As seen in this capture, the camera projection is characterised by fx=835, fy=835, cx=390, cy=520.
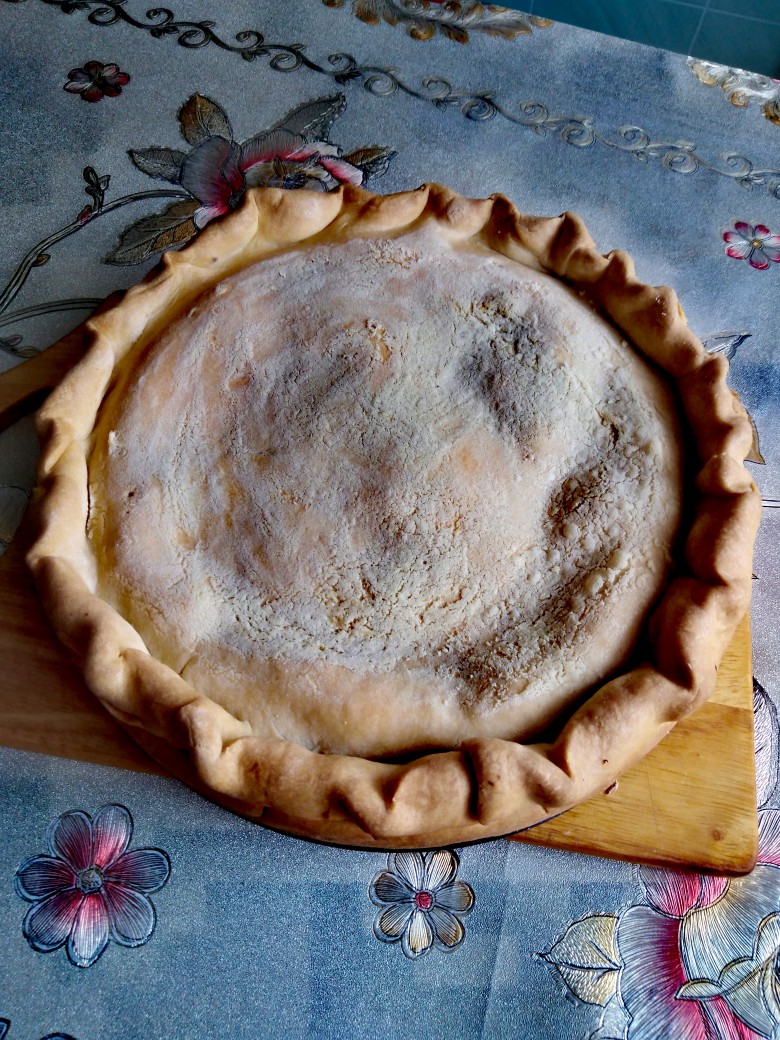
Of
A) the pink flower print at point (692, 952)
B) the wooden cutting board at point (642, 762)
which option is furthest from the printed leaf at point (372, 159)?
the pink flower print at point (692, 952)

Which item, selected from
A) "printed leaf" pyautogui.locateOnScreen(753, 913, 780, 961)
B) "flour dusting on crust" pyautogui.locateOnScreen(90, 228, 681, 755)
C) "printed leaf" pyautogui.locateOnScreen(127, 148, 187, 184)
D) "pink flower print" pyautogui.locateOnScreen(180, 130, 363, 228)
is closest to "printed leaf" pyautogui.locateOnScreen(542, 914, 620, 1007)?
Answer: "printed leaf" pyautogui.locateOnScreen(753, 913, 780, 961)

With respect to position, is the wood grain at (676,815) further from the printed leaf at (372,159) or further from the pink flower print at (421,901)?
the printed leaf at (372,159)

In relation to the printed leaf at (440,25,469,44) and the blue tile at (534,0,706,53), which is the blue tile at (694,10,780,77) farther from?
the printed leaf at (440,25,469,44)

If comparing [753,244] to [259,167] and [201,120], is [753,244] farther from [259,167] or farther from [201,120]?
[201,120]

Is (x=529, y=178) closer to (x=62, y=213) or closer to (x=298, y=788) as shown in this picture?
(x=62, y=213)

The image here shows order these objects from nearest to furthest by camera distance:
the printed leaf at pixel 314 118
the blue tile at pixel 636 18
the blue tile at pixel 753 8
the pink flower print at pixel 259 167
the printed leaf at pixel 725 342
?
the printed leaf at pixel 725 342 → the pink flower print at pixel 259 167 → the printed leaf at pixel 314 118 → the blue tile at pixel 753 8 → the blue tile at pixel 636 18

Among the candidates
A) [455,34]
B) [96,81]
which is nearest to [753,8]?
[455,34]
